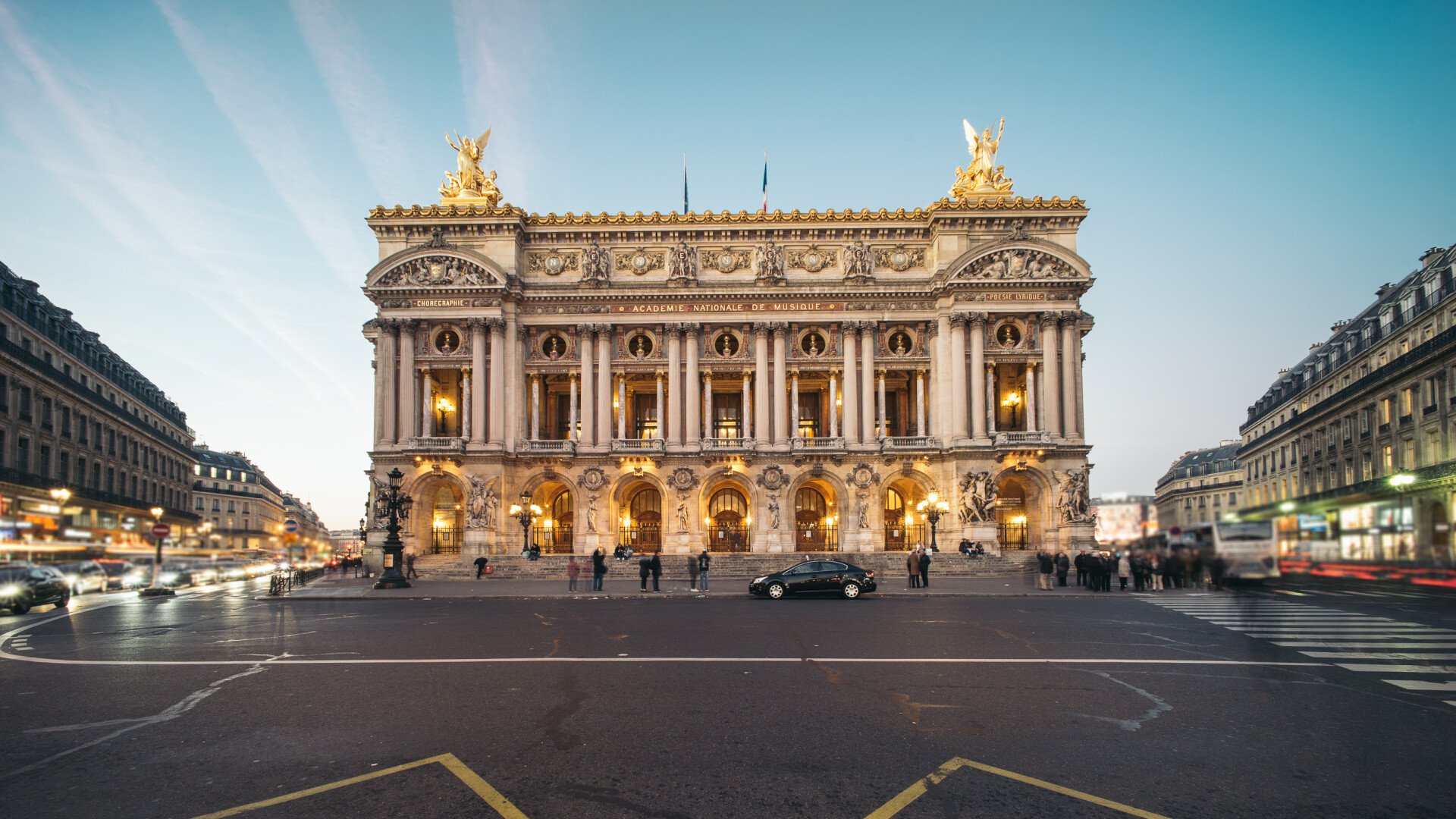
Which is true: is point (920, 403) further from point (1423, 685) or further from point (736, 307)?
point (1423, 685)

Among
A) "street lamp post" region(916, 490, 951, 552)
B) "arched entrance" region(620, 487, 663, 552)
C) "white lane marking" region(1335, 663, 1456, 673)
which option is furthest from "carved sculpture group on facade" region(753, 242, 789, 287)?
"white lane marking" region(1335, 663, 1456, 673)

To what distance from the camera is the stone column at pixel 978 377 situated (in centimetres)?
4612

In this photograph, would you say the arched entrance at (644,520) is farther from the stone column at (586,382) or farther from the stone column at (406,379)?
the stone column at (406,379)

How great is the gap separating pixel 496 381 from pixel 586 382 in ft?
17.2

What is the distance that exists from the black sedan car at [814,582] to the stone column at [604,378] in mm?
22908

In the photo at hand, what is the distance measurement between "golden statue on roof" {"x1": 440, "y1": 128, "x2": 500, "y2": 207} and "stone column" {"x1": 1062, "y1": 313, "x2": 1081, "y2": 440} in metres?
35.6

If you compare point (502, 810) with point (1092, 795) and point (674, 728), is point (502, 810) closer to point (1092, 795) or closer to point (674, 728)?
point (674, 728)

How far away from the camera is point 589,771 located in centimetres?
719

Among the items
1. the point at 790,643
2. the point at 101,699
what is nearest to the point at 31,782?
the point at 101,699

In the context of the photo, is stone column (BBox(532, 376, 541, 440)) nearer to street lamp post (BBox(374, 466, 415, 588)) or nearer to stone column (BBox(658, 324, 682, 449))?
stone column (BBox(658, 324, 682, 449))

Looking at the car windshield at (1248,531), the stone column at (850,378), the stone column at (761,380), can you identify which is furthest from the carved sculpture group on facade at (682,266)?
the car windshield at (1248,531)

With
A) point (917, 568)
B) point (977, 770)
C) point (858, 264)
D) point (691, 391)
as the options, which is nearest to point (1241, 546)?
point (977, 770)

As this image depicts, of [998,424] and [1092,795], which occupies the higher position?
[998,424]

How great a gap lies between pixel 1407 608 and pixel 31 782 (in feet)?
91.5
